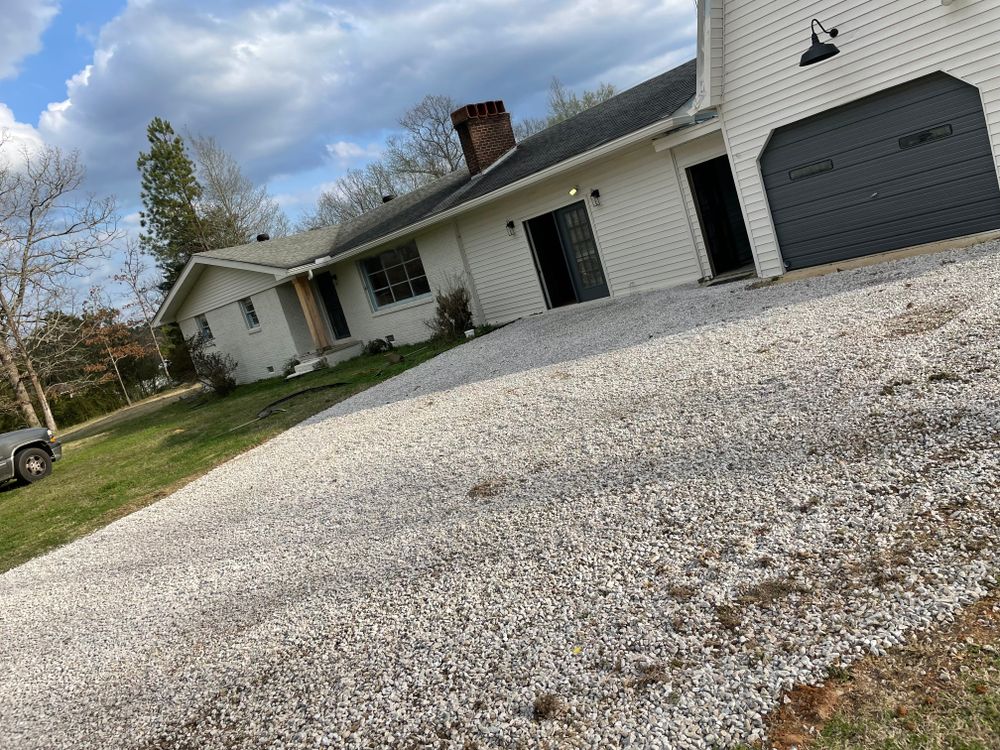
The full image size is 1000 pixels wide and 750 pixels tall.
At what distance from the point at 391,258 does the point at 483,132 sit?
3.94 metres

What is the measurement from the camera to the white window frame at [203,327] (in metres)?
23.7

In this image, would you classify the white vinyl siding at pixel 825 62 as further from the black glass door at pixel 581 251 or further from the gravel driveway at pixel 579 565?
the black glass door at pixel 581 251

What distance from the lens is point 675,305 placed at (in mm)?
11094

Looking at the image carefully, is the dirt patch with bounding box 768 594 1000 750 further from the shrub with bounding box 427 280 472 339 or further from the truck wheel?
the truck wheel

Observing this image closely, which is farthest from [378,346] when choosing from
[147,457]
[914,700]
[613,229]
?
[914,700]

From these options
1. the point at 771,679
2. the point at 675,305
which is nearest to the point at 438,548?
the point at 771,679

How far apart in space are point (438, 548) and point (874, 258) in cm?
795

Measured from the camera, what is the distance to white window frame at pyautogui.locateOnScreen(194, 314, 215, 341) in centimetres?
2369

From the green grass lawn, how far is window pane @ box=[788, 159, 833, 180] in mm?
7716

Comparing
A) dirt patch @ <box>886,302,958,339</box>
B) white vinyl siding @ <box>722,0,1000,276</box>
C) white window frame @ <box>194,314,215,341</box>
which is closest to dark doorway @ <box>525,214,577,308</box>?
white vinyl siding @ <box>722,0,1000,276</box>

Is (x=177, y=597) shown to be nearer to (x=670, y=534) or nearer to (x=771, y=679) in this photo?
(x=670, y=534)

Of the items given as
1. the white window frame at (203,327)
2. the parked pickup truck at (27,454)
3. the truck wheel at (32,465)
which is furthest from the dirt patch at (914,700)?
the white window frame at (203,327)

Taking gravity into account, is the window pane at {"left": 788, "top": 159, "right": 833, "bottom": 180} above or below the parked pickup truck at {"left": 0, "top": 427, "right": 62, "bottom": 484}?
above

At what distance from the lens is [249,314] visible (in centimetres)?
2200
